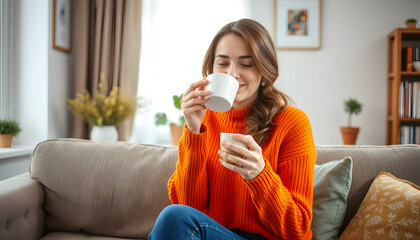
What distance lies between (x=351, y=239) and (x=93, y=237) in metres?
1.09

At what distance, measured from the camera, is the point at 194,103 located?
95 cm

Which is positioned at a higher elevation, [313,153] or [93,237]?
[313,153]

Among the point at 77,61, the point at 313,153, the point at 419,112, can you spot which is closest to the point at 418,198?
the point at 313,153

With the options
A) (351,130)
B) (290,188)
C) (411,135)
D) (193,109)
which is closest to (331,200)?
(290,188)

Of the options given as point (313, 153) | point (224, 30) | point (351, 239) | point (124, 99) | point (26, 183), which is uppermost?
point (224, 30)

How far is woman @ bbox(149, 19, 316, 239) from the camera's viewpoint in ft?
3.05

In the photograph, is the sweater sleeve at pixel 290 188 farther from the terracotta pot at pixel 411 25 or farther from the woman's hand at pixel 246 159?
the terracotta pot at pixel 411 25

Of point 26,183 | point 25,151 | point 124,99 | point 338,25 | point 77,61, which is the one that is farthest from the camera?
point 338,25

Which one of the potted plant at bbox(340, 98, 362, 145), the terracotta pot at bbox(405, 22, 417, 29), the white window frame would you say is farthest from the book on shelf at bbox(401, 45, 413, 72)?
the white window frame

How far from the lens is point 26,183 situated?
1.44 metres

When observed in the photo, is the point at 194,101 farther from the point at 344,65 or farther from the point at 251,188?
the point at 344,65

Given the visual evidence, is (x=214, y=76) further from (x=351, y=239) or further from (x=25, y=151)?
(x=25, y=151)

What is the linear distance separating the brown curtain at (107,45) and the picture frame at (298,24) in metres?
1.32

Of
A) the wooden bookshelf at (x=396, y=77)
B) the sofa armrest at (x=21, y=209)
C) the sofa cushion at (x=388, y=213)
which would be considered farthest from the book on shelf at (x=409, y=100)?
the sofa armrest at (x=21, y=209)
